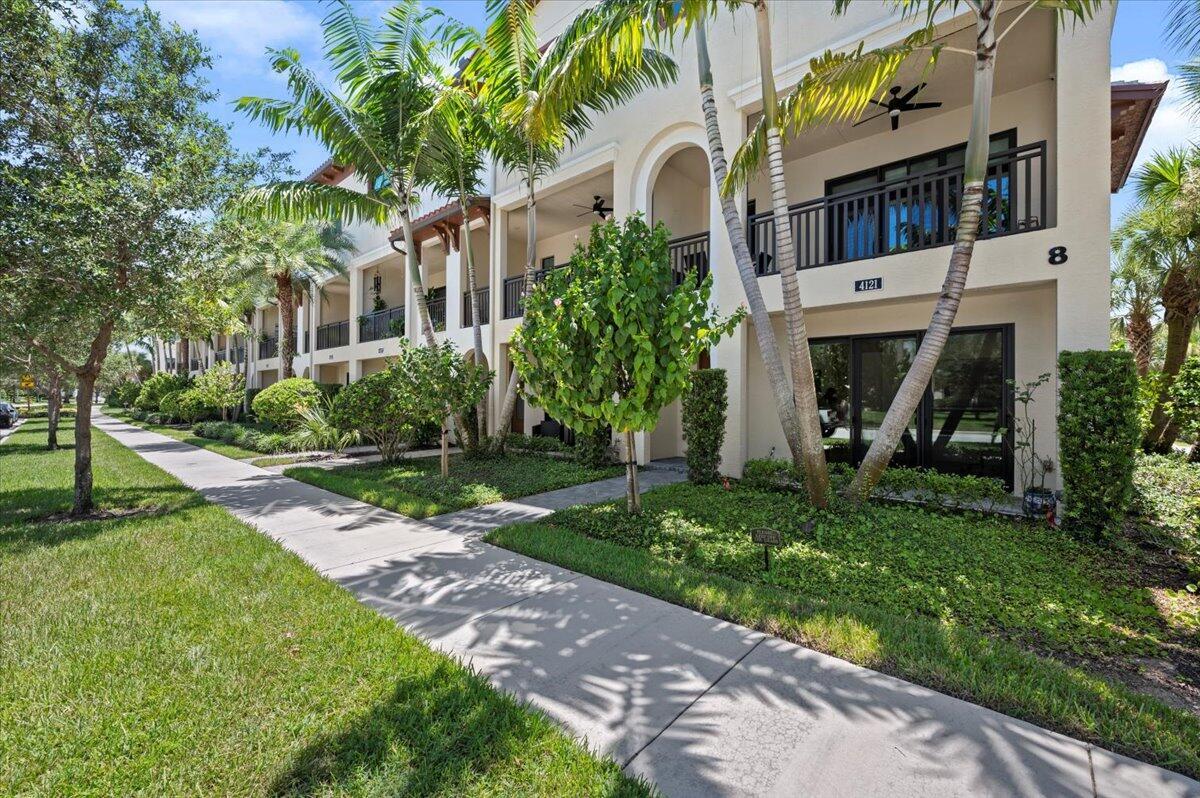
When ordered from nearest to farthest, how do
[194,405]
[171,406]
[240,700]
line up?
[240,700], [194,405], [171,406]

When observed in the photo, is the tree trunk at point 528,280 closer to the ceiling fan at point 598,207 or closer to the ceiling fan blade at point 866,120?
the ceiling fan at point 598,207

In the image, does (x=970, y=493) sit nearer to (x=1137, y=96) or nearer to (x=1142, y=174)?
(x=1137, y=96)

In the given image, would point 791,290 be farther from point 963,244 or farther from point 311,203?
point 311,203

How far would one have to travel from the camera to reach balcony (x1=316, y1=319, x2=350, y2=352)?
23092 mm

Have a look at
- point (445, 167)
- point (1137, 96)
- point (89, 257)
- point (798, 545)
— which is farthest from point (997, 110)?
point (89, 257)

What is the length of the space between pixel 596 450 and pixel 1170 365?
12.6 m

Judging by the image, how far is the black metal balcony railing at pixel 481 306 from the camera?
15180mm

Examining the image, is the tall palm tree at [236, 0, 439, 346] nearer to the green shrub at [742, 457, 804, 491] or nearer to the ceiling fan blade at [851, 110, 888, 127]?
the ceiling fan blade at [851, 110, 888, 127]

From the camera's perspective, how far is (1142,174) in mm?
11461

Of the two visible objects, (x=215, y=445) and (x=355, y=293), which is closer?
(x=215, y=445)

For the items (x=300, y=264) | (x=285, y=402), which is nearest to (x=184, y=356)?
(x=300, y=264)

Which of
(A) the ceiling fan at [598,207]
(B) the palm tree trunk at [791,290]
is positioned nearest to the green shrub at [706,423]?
(B) the palm tree trunk at [791,290]

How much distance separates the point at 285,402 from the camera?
17.3 meters

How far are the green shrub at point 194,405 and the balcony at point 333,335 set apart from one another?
5.34 meters
